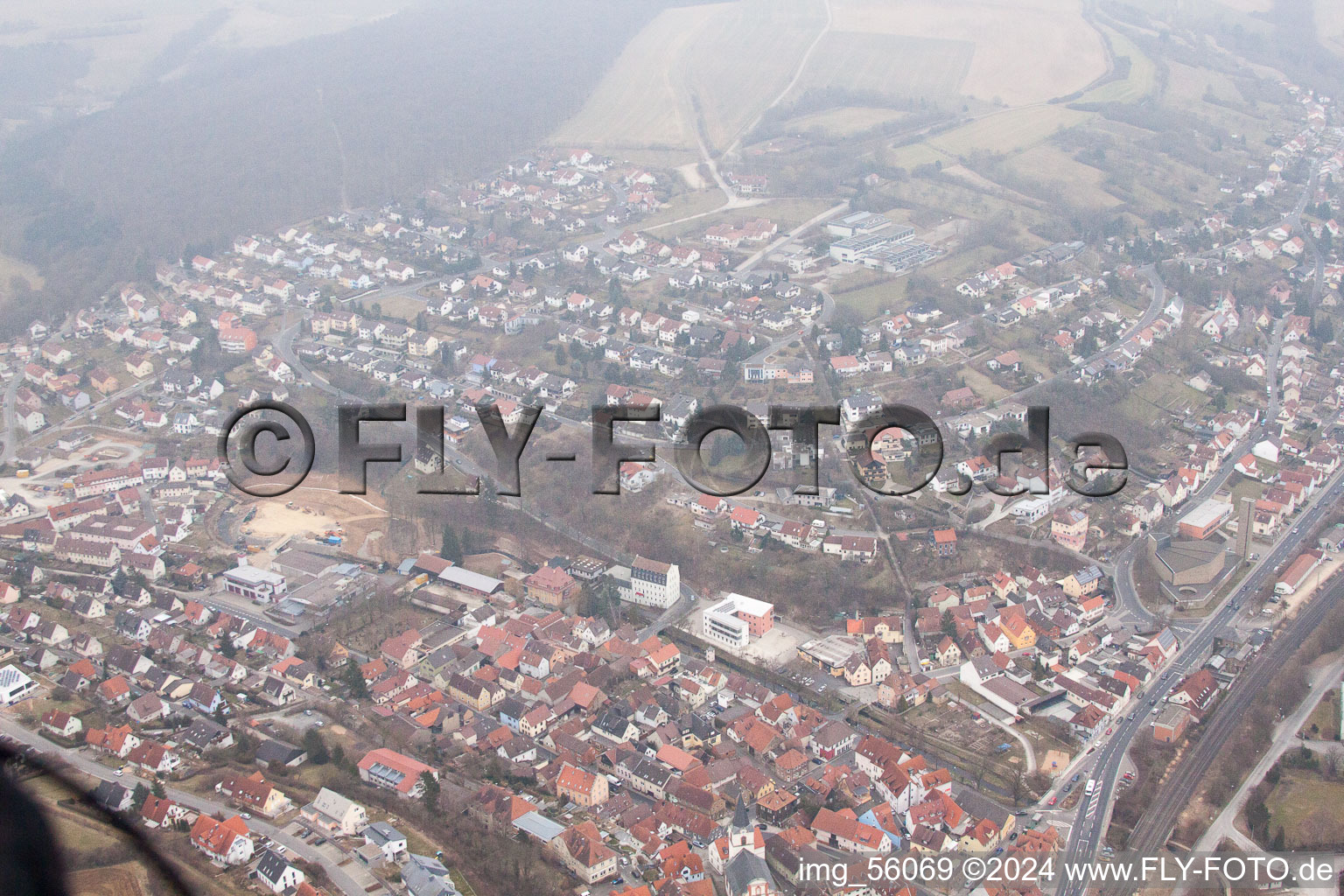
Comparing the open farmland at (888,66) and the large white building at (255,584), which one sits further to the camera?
the open farmland at (888,66)

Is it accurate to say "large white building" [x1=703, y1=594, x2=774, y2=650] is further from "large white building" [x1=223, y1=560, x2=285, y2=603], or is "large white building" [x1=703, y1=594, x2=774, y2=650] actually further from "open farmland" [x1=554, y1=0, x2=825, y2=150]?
"open farmland" [x1=554, y1=0, x2=825, y2=150]

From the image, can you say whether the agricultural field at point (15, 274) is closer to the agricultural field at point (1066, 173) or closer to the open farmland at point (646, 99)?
the open farmland at point (646, 99)

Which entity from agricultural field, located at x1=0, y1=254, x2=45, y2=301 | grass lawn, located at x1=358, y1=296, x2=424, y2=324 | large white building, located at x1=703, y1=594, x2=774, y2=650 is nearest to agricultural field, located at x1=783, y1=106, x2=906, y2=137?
grass lawn, located at x1=358, y1=296, x2=424, y2=324

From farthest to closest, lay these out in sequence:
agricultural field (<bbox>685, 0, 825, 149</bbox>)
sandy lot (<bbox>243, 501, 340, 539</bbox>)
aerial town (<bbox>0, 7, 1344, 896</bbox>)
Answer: agricultural field (<bbox>685, 0, 825, 149</bbox>), sandy lot (<bbox>243, 501, 340, 539</bbox>), aerial town (<bbox>0, 7, 1344, 896</bbox>)

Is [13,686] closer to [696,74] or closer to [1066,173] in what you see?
[1066,173]

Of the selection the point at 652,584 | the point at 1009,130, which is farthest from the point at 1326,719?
the point at 1009,130

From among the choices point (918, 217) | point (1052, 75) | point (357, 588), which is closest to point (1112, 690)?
point (357, 588)

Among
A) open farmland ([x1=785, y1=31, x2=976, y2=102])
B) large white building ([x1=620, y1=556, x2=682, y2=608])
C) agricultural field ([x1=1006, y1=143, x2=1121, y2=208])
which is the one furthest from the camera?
open farmland ([x1=785, y1=31, x2=976, y2=102])

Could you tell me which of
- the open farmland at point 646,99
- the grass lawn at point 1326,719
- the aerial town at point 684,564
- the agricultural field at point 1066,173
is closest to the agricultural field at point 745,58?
the open farmland at point 646,99
